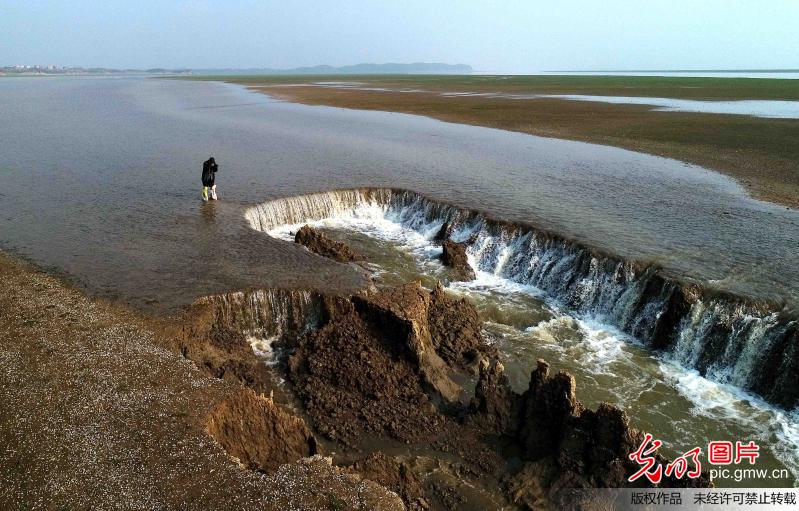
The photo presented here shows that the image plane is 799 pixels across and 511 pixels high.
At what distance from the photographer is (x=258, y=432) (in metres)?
11.4

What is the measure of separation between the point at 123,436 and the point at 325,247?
12.8 metres

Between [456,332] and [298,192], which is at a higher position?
[298,192]

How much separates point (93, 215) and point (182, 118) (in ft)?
138

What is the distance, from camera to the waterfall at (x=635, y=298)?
15.5 metres

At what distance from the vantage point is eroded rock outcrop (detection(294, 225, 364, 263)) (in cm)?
2183

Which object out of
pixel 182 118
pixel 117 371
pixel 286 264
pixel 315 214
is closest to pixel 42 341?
pixel 117 371

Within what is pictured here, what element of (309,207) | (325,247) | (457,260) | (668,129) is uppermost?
(668,129)

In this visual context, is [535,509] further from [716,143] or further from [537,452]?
[716,143]

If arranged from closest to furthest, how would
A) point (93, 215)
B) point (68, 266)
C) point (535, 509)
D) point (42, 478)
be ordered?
point (42, 478) → point (535, 509) → point (68, 266) → point (93, 215)

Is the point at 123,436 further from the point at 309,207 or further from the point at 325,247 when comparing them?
the point at 309,207

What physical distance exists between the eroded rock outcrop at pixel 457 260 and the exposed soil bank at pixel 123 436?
12.6 meters

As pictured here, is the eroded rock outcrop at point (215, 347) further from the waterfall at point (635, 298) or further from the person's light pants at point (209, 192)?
the person's light pants at point (209, 192)

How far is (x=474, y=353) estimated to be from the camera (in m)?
16.1

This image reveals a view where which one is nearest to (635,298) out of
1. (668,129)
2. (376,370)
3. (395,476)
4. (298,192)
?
(376,370)
